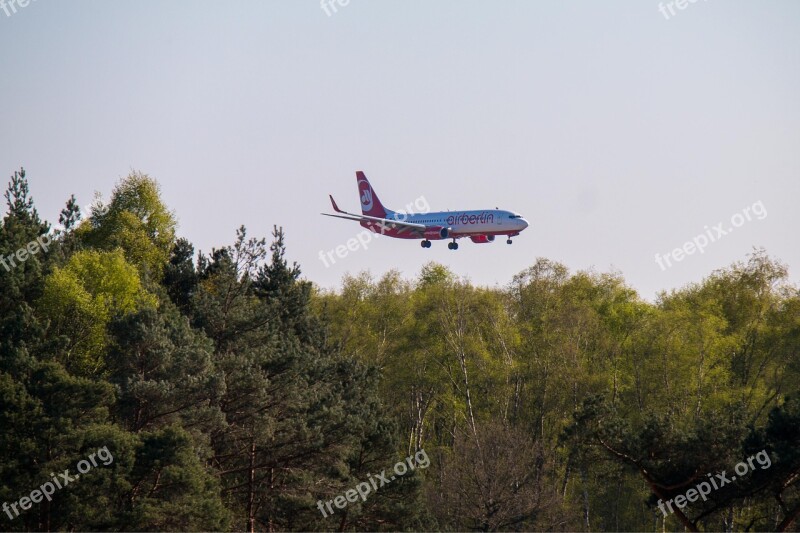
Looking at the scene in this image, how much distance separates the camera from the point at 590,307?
72.6m

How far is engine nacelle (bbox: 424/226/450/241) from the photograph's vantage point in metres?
68.7

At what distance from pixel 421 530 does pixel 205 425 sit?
1466 centimetres

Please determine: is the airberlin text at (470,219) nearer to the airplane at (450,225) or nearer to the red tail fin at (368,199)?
the airplane at (450,225)

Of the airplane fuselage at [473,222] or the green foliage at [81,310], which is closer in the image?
the green foliage at [81,310]

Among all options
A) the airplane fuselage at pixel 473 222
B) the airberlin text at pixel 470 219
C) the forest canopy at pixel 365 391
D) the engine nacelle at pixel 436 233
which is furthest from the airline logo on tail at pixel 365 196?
the airberlin text at pixel 470 219

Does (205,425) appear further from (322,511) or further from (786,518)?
(786,518)

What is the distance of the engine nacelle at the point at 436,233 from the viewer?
225 feet

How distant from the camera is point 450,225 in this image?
68938 mm

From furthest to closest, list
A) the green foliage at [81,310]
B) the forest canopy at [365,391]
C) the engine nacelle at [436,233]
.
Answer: the engine nacelle at [436,233] < the green foliage at [81,310] < the forest canopy at [365,391]

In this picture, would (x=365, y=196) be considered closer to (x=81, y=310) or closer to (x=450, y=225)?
(x=450, y=225)

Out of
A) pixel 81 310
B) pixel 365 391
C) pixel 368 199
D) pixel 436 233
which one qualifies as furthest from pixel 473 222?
pixel 81 310

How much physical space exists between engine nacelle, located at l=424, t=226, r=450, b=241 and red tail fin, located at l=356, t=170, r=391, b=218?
557 inches

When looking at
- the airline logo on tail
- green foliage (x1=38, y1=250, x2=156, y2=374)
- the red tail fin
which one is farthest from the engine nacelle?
green foliage (x1=38, y1=250, x2=156, y2=374)

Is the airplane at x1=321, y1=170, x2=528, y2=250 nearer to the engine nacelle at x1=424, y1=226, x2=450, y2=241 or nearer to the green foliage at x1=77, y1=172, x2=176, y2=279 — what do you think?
the engine nacelle at x1=424, y1=226, x2=450, y2=241
